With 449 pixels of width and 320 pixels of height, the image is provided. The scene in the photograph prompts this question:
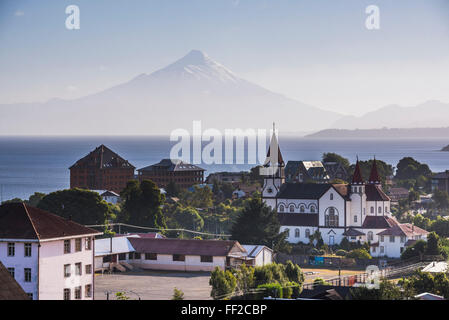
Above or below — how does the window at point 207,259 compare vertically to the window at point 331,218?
below

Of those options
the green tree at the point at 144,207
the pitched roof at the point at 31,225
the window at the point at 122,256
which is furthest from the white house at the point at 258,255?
the pitched roof at the point at 31,225

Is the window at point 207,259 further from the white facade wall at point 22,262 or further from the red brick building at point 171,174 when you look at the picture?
the red brick building at point 171,174

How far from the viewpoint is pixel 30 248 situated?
21281 millimetres

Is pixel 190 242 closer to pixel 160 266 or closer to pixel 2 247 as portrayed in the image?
pixel 160 266

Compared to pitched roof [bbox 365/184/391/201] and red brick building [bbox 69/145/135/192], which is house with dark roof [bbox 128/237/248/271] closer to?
pitched roof [bbox 365/184/391/201]

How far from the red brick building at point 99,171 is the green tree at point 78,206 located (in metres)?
27.3

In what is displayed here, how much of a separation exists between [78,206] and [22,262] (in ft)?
64.5

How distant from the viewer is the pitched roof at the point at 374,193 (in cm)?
4525

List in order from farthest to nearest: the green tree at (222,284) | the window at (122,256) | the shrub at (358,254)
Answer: the shrub at (358,254)
the window at (122,256)
the green tree at (222,284)

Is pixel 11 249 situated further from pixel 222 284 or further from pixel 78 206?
pixel 78 206

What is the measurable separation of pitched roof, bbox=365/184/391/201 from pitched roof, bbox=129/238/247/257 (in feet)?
49.0

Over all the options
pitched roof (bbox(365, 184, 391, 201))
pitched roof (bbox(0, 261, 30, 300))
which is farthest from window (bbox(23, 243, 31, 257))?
pitched roof (bbox(365, 184, 391, 201))

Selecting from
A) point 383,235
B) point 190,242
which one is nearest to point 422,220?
point 383,235

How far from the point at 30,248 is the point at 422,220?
103 feet
